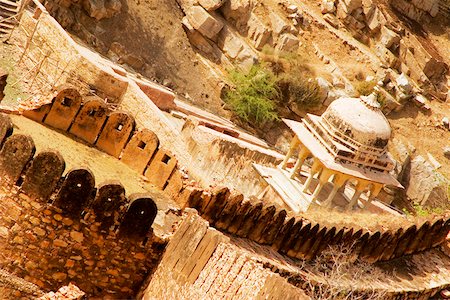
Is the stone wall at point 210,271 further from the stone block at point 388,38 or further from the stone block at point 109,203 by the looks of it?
the stone block at point 388,38

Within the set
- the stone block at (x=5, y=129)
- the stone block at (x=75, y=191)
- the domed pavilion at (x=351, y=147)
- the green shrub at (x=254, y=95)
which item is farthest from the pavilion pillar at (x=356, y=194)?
the stone block at (x=5, y=129)

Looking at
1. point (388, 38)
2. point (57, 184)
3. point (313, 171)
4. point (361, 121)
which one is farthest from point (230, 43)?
point (57, 184)

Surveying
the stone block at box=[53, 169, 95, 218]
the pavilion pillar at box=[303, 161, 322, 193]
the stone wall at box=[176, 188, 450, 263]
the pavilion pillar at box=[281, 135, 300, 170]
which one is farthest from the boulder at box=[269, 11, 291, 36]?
the stone block at box=[53, 169, 95, 218]

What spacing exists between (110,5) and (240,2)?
573 centimetres

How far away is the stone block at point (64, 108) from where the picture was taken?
40.7 ft

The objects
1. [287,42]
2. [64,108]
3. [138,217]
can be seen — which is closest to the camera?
[138,217]

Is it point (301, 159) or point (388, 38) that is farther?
point (388, 38)

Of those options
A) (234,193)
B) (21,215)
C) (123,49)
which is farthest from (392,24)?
(21,215)

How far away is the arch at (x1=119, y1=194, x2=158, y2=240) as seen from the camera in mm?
9242

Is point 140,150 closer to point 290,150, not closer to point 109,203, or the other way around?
point 109,203

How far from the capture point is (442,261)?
15750 mm

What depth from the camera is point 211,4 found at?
1187 inches

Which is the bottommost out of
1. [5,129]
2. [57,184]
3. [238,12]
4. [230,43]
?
[57,184]

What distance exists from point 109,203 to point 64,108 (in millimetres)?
4282
